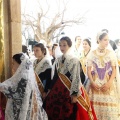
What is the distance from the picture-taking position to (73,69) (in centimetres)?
357

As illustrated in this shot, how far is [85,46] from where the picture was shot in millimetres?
5344

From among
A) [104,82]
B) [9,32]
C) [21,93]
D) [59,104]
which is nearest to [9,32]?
[9,32]

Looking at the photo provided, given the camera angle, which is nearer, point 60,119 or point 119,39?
point 60,119

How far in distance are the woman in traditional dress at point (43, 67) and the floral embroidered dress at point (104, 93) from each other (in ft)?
2.29

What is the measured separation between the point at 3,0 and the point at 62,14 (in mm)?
6562

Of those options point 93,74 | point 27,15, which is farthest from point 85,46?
point 27,15

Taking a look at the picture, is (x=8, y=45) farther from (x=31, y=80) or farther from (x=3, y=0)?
(x=31, y=80)

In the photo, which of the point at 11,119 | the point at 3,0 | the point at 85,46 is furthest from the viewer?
the point at 85,46

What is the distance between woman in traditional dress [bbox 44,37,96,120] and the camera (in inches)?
138

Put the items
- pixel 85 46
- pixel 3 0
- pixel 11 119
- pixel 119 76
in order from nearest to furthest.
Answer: pixel 11 119 < pixel 3 0 < pixel 119 76 < pixel 85 46

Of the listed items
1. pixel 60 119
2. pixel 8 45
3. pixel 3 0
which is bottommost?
pixel 60 119

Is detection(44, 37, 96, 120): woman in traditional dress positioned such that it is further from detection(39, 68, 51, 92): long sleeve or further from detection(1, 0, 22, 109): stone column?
detection(1, 0, 22, 109): stone column

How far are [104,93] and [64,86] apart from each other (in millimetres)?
827

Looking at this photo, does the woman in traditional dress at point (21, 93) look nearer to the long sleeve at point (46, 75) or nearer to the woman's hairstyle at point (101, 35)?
the long sleeve at point (46, 75)
